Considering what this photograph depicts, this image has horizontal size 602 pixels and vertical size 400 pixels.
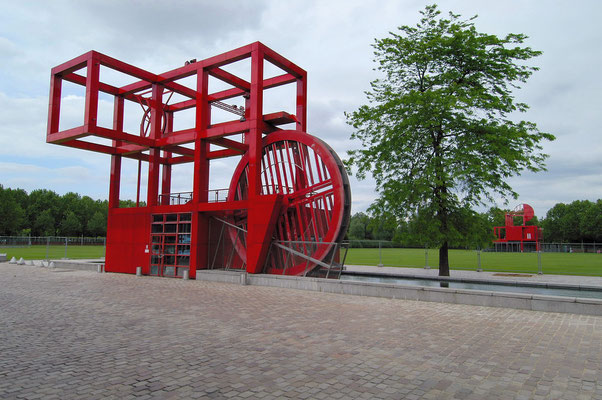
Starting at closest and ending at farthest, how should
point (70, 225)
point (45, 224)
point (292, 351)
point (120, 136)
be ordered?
point (292, 351) < point (120, 136) < point (45, 224) < point (70, 225)

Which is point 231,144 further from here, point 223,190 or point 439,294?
point 439,294

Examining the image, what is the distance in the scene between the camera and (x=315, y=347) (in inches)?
280

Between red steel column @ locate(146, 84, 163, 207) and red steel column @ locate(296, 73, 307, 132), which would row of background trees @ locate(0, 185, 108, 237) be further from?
red steel column @ locate(296, 73, 307, 132)

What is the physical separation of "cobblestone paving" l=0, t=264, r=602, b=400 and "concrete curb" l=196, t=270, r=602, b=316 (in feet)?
1.53

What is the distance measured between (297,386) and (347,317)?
4876 mm

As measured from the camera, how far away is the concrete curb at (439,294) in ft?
34.3

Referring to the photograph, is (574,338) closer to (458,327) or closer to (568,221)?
(458,327)

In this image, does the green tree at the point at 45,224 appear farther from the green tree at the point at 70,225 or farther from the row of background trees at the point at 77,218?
the green tree at the point at 70,225

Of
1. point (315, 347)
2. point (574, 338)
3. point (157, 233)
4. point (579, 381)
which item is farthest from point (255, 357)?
point (157, 233)

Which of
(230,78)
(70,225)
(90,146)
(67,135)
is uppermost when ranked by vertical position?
(230,78)

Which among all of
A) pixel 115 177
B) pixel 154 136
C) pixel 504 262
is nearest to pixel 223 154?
pixel 154 136

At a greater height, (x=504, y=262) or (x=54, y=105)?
(x=54, y=105)

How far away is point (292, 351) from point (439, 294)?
22.8ft

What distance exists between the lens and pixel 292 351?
684 centimetres
